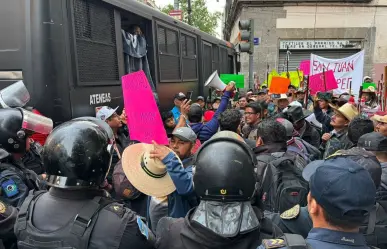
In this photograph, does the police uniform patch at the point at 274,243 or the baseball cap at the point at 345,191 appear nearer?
the police uniform patch at the point at 274,243

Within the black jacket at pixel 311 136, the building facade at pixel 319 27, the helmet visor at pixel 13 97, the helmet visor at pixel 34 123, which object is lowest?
the black jacket at pixel 311 136

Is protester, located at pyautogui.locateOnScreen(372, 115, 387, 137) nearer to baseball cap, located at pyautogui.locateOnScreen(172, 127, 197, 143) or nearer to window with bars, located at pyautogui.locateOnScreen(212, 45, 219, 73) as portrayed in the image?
baseball cap, located at pyautogui.locateOnScreen(172, 127, 197, 143)

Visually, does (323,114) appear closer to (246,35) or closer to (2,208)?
(246,35)

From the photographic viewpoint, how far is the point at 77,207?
1.66m

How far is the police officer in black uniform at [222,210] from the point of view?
1559mm

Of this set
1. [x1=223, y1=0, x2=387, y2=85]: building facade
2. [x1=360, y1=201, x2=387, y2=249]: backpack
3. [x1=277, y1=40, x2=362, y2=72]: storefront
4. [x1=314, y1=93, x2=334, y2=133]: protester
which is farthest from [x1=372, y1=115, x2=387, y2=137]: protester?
[x1=277, y1=40, x2=362, y2=72]: storefront

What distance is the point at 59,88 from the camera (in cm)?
407

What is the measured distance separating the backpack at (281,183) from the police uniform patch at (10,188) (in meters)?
1.63

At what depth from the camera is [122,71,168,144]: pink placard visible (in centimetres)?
227

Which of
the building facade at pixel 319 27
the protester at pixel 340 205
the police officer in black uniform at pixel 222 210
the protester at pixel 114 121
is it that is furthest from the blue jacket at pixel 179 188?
the building facade at pixel 319 27

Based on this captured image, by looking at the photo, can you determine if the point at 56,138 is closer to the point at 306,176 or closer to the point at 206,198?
the point at 206,198

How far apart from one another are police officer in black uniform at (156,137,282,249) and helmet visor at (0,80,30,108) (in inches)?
92.0

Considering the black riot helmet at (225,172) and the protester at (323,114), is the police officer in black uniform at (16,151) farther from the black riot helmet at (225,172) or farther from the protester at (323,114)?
the protester at (323,114)

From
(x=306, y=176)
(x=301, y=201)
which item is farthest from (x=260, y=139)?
(x=306, y=176)
